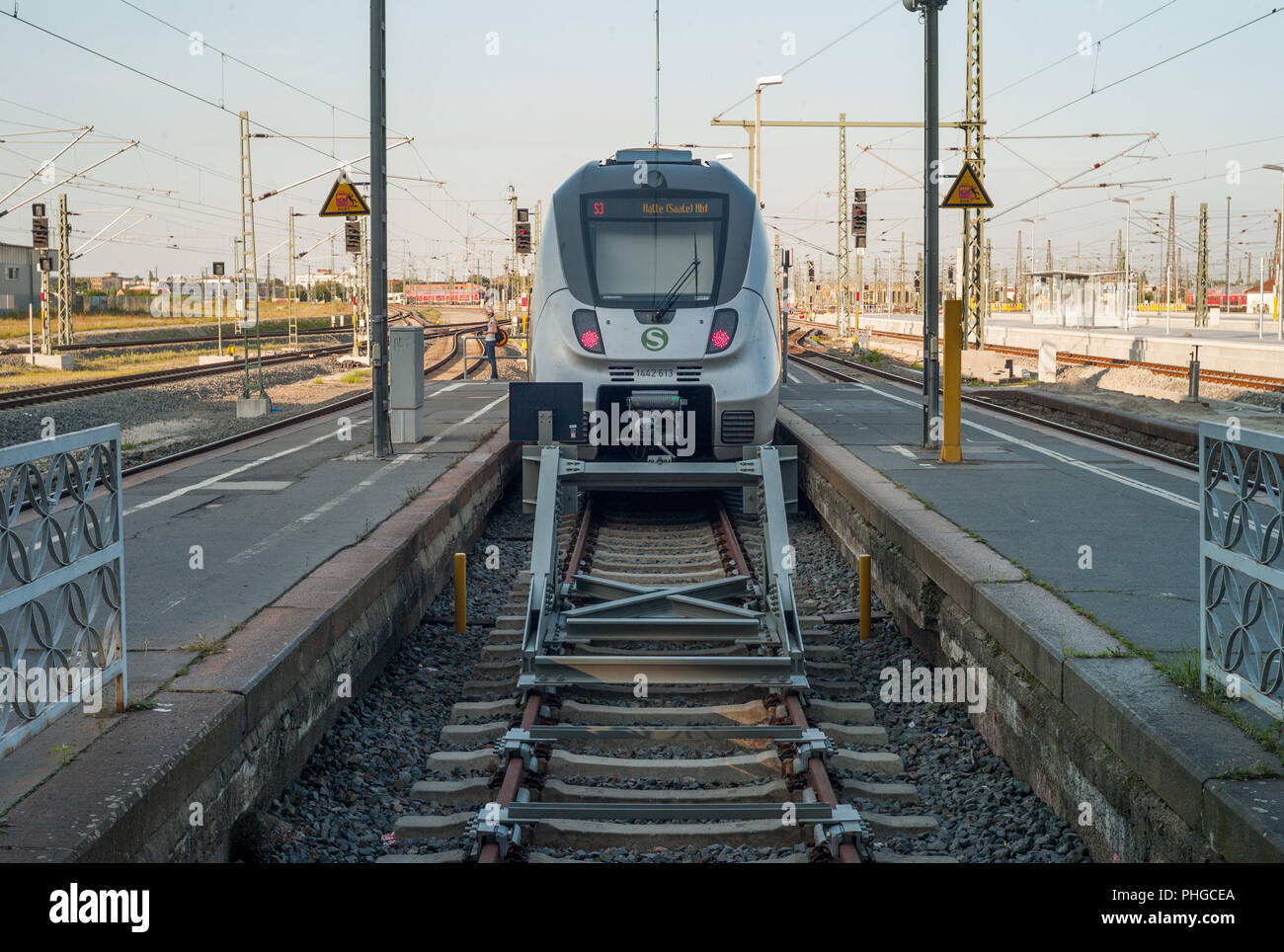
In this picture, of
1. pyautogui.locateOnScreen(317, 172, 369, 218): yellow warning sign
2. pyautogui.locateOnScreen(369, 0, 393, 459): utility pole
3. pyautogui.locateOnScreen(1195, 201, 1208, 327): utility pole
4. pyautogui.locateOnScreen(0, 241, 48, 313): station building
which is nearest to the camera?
pyautogui.locateOnScreen(369, 0, 393, 459): utility pole

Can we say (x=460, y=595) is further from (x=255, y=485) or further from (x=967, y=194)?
(x=967, y=194)

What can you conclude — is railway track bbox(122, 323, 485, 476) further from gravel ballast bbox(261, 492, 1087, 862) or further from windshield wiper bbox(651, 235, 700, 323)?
gravel ballast bbox(261, 492, 1087, 862)

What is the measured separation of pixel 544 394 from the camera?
34.7 feet

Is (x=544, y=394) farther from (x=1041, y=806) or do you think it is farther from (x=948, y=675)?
(x=1041, y=806)

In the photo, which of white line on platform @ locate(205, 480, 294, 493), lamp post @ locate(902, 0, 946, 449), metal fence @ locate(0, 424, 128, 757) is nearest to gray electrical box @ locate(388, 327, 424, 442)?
white line on platform @ locate(205, 480, 294, 493)

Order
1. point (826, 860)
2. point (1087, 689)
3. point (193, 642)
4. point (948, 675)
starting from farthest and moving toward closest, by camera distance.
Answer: point (948, 675) → point (193, 642) → point (1087, 689) → point (826, 860)

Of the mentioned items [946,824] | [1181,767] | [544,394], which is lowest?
[946,824]

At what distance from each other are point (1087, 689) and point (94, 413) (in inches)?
771

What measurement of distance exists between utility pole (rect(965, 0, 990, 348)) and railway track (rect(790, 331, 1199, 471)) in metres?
2.20

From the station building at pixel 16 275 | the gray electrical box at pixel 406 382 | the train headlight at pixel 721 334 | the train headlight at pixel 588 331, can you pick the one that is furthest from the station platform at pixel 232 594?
the station building at pixel 16 275

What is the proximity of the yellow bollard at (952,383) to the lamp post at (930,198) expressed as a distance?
1.02m

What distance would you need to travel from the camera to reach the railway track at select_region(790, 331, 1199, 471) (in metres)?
14.2

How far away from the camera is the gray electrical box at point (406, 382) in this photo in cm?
1438
